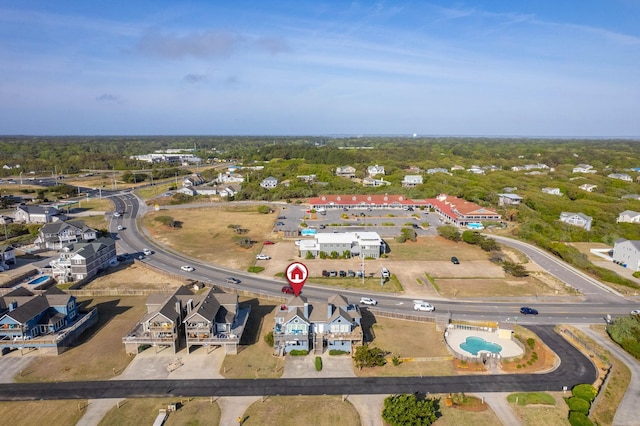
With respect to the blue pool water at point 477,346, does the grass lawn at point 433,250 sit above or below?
above

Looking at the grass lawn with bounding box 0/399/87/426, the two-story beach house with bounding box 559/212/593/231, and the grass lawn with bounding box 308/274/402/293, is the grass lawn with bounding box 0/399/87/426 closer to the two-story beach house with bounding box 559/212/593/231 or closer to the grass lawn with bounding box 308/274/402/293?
the grass lawn with bounding box 308/274/402/293

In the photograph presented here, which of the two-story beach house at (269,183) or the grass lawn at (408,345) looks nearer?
the grass lawn at (408,345)

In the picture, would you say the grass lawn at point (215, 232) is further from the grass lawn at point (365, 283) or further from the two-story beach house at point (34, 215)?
the two-story beach house at point (34, 215)

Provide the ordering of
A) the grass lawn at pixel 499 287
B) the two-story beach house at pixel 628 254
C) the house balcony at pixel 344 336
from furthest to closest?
the two-story beach house at pixel 628 254
the grass lawn at pixel 499 287
the house balcony at pixel 344 336

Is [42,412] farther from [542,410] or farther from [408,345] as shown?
[542,410]

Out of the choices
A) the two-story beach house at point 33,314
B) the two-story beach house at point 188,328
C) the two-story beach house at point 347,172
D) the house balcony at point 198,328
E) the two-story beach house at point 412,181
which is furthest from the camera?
the two-story beach house at point 347,172

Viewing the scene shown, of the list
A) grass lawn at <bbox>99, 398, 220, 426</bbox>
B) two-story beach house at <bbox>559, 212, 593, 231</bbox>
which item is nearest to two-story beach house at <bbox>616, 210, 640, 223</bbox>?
two-story beach house at <bbox>559, 212, 593, 231</bbox>

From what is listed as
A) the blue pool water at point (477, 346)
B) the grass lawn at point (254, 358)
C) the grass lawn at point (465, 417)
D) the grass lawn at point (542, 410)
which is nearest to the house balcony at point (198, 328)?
the grass lawn at point (254, 358)
